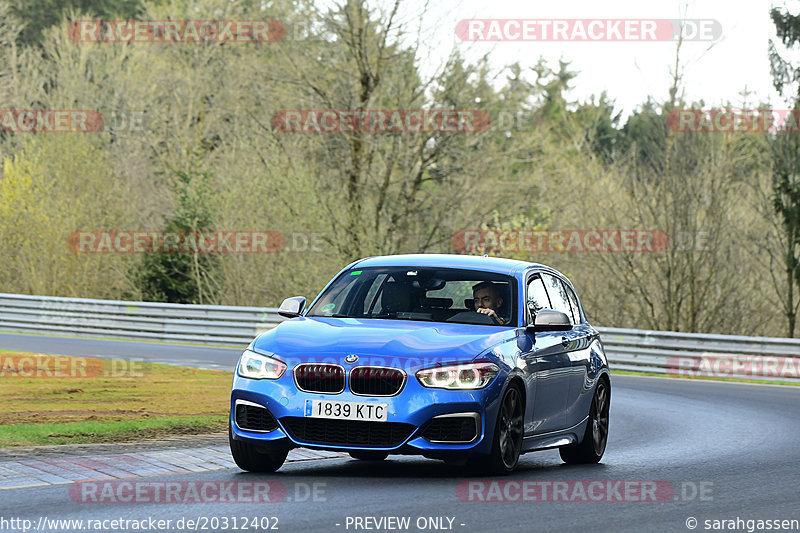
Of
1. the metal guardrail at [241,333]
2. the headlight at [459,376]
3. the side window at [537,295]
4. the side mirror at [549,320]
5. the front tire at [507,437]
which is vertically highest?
the side window at [537,295]

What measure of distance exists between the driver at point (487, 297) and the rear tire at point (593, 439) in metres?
1.65

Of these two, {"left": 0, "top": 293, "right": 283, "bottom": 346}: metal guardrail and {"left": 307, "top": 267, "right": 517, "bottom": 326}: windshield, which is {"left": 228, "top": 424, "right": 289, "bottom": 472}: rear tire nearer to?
{"left": 307, "top": 267, "right": 517, "bottom": 326}: windshield

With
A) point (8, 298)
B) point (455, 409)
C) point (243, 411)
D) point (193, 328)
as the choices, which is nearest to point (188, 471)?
point (243, 411)

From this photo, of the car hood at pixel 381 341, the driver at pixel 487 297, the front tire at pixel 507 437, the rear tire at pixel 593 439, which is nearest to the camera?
the car hood at pixel 381 341

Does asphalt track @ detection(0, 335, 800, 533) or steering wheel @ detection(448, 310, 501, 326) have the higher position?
steering wheel @ detection(448, 310, 501, 326)

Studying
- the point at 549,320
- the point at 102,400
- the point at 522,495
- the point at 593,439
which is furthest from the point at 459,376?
the point at 102,400

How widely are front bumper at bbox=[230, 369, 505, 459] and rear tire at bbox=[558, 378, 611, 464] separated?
2.47 metres

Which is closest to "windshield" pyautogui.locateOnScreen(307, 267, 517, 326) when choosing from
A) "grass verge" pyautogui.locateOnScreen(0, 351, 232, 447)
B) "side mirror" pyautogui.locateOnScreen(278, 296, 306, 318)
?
"side mirror" pyautogui.locateOnScreen(278, 296, 306, 318)

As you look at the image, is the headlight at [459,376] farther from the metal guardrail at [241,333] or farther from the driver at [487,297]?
the metal guardrail at [241,333]

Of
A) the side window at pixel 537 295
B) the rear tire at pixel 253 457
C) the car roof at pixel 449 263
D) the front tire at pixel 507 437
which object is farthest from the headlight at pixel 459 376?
the car roof at pixel 449 263

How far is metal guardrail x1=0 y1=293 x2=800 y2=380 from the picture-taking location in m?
24.8

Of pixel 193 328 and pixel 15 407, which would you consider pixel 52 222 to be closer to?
pixel 193 328

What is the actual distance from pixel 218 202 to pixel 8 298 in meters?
5.77

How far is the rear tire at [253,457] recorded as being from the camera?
31.5ft
